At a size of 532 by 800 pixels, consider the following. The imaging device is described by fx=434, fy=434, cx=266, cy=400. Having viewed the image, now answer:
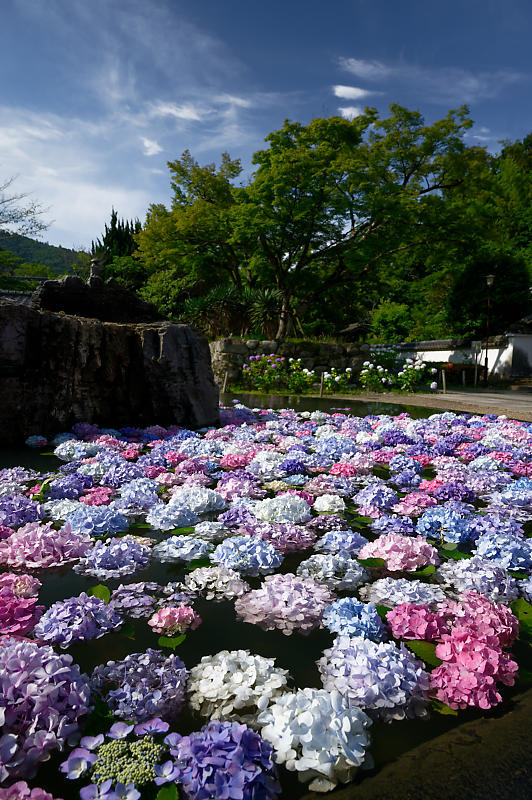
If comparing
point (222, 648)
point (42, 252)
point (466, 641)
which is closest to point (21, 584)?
point (222, 648)

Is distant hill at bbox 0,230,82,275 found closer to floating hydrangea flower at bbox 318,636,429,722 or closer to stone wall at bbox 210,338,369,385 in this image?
stone wall at bbox 210,338,369,385

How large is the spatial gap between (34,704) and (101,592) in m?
0.82

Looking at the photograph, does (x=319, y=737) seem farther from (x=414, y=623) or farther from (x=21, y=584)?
(x=21, y=584)

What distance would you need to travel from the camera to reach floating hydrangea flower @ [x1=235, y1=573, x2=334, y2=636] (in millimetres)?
1927

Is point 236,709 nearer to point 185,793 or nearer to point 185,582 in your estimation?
point 185,793

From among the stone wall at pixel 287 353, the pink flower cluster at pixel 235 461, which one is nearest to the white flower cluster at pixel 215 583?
the pink flower cluster at pixel 235 461

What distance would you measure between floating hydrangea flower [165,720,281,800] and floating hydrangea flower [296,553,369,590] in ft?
3.55

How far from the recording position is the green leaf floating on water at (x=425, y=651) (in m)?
1.67

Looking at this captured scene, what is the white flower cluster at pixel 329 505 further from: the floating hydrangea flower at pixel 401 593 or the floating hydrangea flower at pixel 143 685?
the floating hydrangea flower at pixel 143 685

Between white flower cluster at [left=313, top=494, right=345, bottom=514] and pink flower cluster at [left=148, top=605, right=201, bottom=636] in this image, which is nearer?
pink flower cluster at [left=148, top=605, right=201, bottom=636]

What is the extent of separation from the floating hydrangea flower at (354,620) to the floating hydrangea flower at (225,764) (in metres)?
0.62

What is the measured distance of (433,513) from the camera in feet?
9.85

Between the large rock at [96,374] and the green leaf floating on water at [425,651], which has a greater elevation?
the large rock at [96,374]

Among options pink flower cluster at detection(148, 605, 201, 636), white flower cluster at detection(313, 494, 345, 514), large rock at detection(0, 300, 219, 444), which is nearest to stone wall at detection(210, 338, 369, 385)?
large rock at detection(0, 300, 219, 444)
